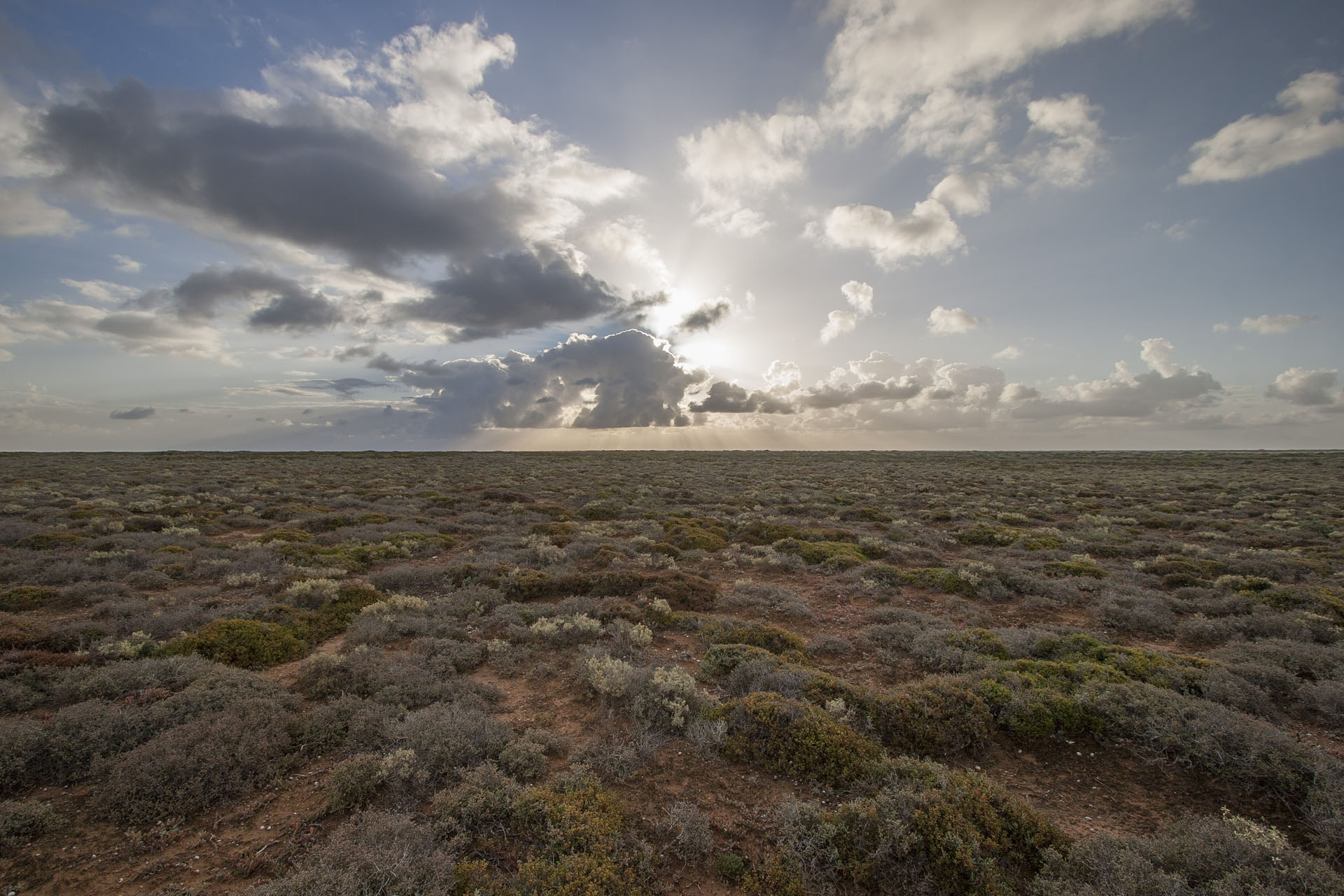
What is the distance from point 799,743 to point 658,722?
6.28ft

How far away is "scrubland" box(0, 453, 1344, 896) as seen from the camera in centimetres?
492

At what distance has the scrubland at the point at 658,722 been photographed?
16.1 ft

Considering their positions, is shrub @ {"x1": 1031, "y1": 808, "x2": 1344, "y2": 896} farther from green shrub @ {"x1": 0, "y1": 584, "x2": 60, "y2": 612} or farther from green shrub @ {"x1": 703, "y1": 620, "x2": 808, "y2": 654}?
green shrub @ {"x1": 0, "y1": 584, "x2": 60, "y2": 612}

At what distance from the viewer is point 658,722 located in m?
7.26

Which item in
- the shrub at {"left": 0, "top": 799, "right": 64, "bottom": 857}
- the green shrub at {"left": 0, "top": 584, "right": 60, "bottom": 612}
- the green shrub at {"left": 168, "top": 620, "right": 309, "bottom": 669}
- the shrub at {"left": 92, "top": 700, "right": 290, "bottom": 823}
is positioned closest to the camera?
the shrub at {"left": 0, "top": 799, "right": 64, "bottom": 857}

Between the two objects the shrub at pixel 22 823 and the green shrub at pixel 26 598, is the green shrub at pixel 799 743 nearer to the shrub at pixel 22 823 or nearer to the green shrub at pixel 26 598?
the shrub at pixel 22 823

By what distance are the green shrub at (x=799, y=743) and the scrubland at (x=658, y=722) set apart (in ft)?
0.12

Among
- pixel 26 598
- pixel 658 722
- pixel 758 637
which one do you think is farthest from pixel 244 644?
pixel 758 637

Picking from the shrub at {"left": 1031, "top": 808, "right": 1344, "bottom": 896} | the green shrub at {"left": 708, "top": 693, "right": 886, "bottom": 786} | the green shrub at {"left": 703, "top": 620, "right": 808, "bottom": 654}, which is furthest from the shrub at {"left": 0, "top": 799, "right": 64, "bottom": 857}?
the shrub at {"left": 1031, "top": 808, "right": 1344, "bottom": 896}

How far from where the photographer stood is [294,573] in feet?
43.7

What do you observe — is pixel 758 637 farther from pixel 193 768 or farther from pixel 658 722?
pixel 193 768

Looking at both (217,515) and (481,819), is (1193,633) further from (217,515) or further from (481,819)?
(217,515)

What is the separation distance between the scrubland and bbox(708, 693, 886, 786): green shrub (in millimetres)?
37

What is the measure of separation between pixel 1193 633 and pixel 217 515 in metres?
31.5
